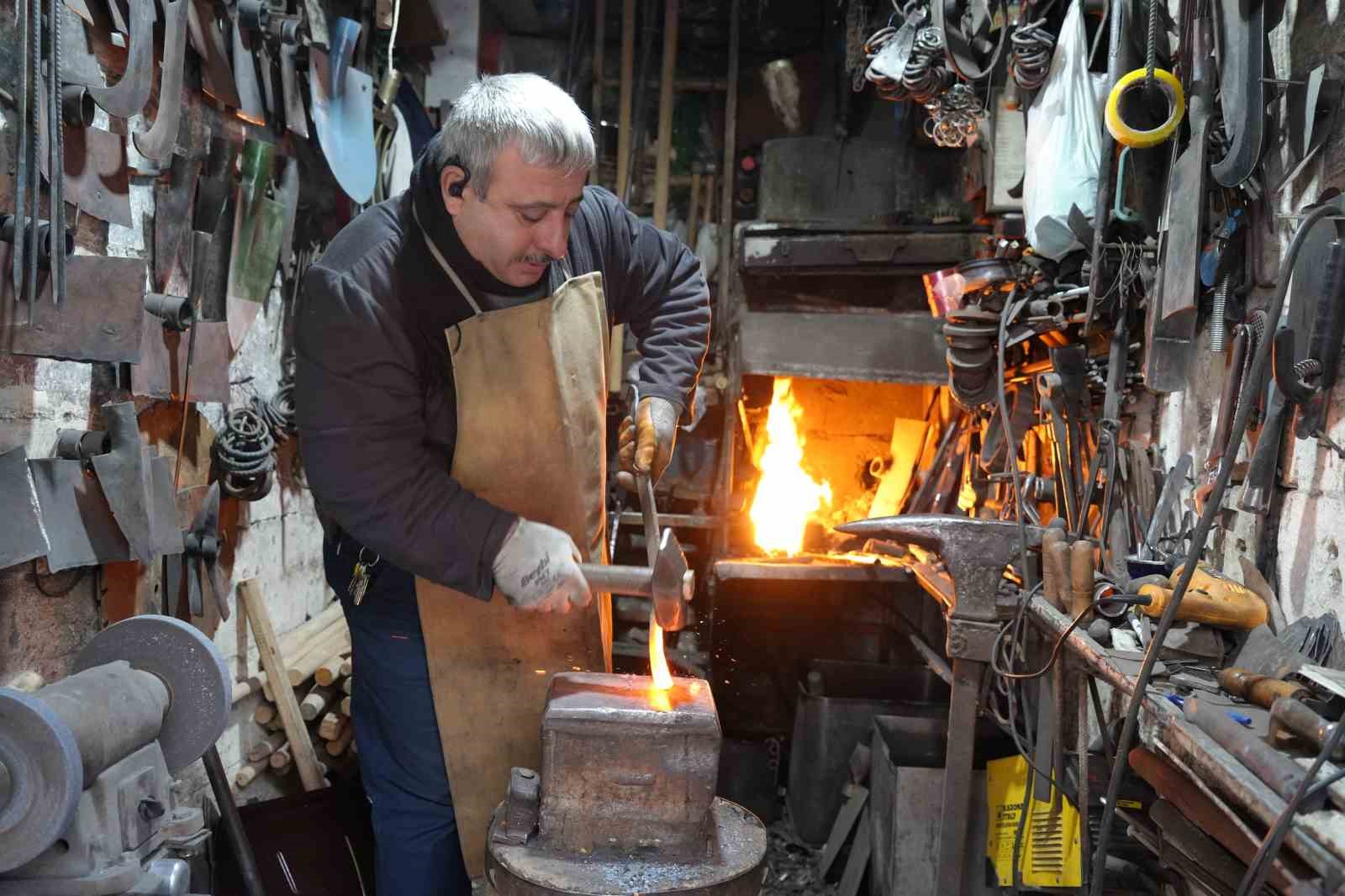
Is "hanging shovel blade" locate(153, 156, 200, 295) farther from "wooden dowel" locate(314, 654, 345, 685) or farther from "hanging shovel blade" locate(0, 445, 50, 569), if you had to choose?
"wooden dowel" locate(314, 654, 345, 685)

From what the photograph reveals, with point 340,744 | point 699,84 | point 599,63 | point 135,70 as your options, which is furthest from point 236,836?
point 699,84

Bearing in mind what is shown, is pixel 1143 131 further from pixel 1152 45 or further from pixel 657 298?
pixel 657 298

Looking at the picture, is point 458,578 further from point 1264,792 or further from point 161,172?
point 161,172

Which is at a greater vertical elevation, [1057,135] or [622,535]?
[1057,135]

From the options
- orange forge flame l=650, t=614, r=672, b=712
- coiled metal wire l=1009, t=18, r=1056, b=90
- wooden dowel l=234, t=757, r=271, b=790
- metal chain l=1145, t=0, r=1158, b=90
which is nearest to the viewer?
orange forge flame l=650, t=614, r=672, b=712

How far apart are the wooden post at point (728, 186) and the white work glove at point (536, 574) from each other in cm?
383

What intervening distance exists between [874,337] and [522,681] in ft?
10.4

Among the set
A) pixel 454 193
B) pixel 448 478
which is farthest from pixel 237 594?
pixel 454 193

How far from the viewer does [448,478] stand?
7.22 feet

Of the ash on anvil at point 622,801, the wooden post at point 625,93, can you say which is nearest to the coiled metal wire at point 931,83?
the wooden post at point 625,93

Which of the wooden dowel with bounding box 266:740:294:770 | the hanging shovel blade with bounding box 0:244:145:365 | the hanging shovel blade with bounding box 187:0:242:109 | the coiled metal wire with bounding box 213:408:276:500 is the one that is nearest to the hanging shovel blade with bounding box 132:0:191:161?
the hanging shovel blade with bounding box 187:0:242:109

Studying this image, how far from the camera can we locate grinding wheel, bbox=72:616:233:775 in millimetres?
1724

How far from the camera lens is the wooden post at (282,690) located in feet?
12.2

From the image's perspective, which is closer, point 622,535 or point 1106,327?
point 1106,327
